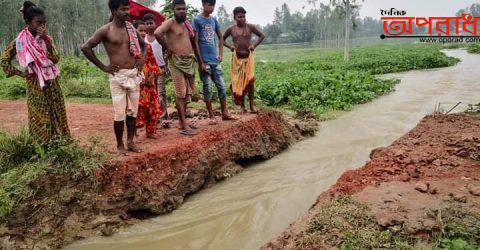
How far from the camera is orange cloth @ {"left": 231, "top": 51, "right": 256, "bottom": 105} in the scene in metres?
6.77

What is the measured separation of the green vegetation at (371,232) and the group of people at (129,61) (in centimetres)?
266

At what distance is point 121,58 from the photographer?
4.64m

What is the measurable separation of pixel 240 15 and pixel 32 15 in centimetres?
311

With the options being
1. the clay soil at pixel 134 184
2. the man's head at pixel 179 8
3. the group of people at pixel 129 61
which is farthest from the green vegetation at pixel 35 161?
the man's head at pixel 179 8

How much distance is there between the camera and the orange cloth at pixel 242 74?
6770mm

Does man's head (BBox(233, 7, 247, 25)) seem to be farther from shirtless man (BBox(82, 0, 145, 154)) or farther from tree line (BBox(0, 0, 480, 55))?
tree line (BBox(0, 0, 480, 55))

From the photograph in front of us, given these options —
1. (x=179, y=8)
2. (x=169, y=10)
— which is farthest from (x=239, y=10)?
(x=169, y=10)

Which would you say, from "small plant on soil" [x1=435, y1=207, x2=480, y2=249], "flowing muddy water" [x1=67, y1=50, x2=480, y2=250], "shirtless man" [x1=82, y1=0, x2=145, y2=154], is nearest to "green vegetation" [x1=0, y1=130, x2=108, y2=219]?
"shirtless man" [x1=82, y1=0, x2=145, y2=154]

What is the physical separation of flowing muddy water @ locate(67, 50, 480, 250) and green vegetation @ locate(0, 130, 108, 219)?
0.74 meters

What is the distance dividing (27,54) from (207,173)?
2.54 metres

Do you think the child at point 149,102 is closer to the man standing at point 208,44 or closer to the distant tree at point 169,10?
the man standing at point 208,44

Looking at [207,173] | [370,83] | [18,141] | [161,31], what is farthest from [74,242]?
[370,83]

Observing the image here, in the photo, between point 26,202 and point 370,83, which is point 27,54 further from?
point 370,83

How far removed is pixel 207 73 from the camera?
5945 millimetres
